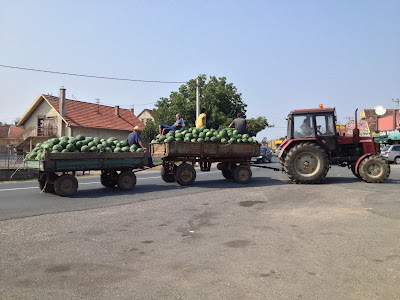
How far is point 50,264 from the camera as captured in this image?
4.52 metres

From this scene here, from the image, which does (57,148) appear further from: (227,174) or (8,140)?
(8,140)

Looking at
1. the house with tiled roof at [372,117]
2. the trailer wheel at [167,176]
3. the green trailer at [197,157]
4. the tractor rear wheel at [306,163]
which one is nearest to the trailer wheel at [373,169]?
the tractor rear wheel at [306,163]

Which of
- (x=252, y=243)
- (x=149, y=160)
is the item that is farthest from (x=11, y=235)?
(x=149, y=160)

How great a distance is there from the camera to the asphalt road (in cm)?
373

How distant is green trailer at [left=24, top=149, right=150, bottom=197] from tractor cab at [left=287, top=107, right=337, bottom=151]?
5.89 meters

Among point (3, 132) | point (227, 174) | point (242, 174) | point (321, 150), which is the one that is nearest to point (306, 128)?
point (321, 150)

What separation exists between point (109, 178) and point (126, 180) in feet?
2.93

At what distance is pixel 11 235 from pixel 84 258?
2.06m

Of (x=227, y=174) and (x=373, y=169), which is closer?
(x=373, y=169)

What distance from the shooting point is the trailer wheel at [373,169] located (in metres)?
12.1

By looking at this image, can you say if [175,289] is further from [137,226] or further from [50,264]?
[137,226]

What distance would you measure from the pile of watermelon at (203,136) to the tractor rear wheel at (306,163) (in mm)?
1566

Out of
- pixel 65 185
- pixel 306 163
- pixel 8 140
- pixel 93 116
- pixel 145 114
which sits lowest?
pixel 65 185

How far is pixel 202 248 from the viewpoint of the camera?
5.17 metres
